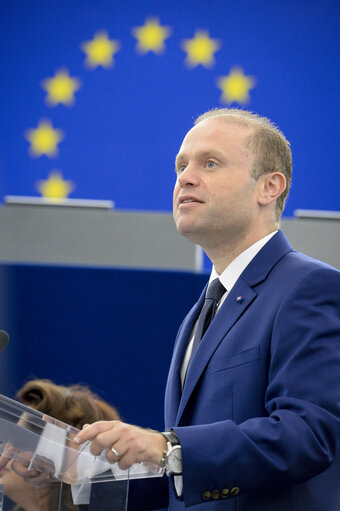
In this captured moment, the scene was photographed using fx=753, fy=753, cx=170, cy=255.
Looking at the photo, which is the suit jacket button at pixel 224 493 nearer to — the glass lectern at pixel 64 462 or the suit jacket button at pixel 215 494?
the suit jacket button at pixel 215 494

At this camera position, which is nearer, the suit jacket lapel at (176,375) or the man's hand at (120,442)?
the man's hand at (120,442)

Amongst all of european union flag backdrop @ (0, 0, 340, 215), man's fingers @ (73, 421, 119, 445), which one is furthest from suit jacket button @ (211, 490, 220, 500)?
european union flag backdrop @ (0, 0, 340, 215)

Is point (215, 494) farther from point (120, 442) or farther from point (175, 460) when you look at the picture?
point (120, 442)

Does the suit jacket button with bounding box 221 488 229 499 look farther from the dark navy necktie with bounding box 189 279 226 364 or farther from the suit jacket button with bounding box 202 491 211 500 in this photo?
the dark navy necktie with bounding box 189 279 226 364

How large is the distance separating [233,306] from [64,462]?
520 millimetres

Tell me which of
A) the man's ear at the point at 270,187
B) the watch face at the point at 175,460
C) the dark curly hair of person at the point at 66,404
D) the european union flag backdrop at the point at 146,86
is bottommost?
the dark curly hair of person at the point at 66,404

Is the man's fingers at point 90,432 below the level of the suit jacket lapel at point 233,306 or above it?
below

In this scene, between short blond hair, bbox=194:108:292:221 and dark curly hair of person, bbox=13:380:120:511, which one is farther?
dark curly hair of person, bbox=13:380:120:511

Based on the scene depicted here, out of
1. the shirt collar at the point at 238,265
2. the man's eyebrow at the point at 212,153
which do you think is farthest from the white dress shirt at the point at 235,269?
the man's eyebrow at the point at 212,153

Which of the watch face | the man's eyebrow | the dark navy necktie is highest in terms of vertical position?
the man's eyebrow

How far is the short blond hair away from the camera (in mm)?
1730

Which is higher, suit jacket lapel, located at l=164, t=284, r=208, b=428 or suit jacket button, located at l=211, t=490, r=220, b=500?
suit jacket lapel, located at l=164, t=284, r=208, b=428

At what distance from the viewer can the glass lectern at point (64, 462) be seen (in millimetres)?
1144

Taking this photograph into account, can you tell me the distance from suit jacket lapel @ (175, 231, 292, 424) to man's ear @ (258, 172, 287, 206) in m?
0.11
